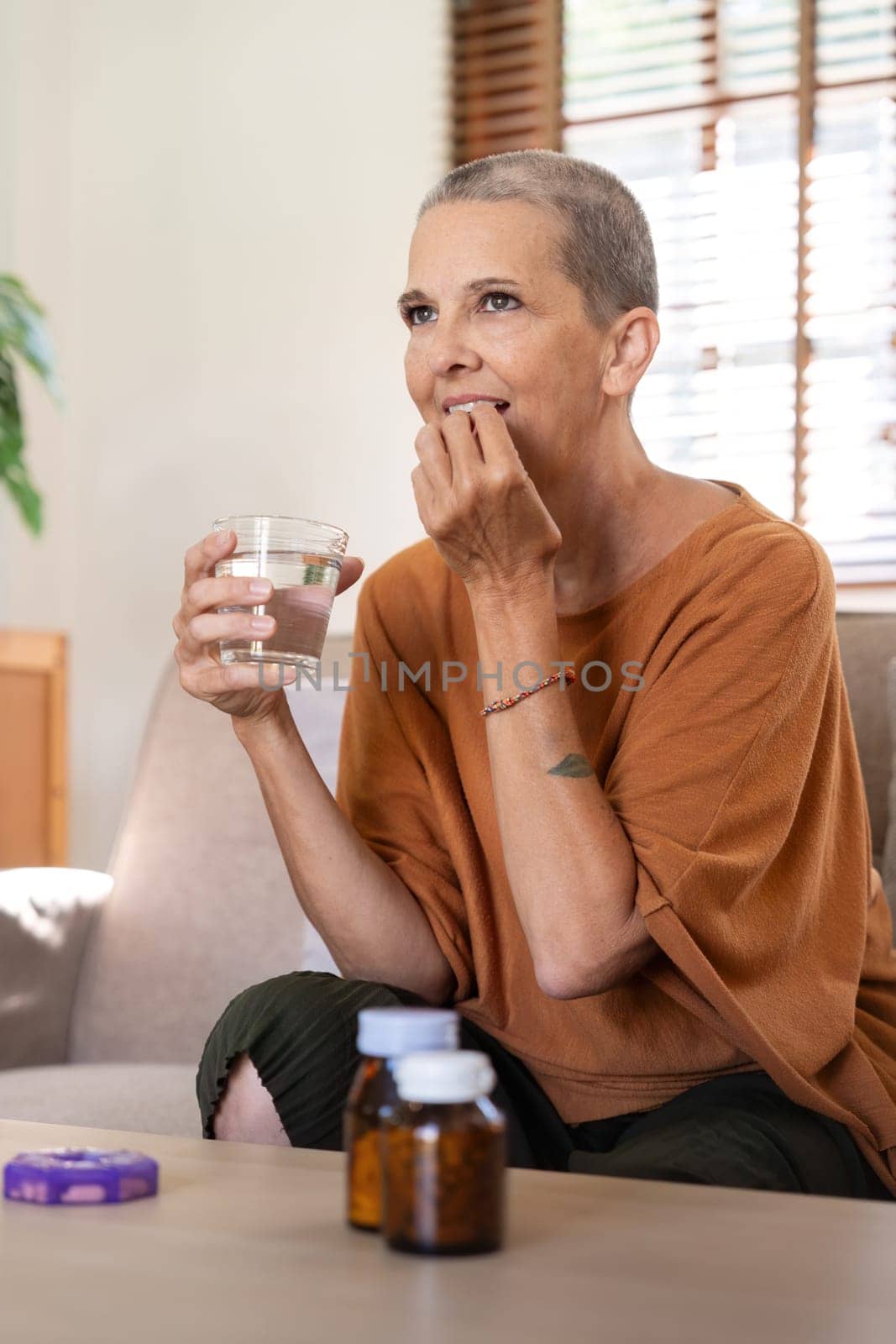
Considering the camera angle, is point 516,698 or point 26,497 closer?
point 516,698

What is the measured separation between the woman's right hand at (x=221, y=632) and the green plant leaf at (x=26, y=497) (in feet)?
4.88

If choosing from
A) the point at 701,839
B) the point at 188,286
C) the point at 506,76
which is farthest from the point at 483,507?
the point at 188,286

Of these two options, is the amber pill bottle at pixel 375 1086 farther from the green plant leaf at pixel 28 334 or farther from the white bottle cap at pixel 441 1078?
the green plant leaf at pixel 28 334

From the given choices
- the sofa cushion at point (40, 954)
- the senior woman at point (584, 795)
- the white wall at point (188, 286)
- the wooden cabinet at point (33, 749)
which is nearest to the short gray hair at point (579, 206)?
the senior woman at point (584, 795)

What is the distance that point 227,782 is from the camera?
6.88ft

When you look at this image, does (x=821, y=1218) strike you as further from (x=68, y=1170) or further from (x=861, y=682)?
(x=861, y=682)

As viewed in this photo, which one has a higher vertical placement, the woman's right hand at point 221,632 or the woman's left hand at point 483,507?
the woman's left hand at point 483,507

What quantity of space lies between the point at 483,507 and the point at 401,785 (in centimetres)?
37

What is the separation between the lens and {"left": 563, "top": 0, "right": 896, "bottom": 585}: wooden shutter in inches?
107

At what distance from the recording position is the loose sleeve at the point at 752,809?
3.77ft

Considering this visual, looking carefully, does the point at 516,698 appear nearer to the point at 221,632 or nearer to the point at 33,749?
the point at 221,632

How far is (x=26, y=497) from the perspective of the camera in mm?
2717

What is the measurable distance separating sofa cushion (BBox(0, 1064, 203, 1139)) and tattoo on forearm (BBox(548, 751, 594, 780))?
0.59m

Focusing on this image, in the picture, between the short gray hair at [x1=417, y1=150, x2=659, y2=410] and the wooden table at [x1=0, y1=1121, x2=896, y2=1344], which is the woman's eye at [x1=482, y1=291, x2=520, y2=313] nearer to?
the short gray hair at [x1=417, y1=150, x2=659, y2=410]
